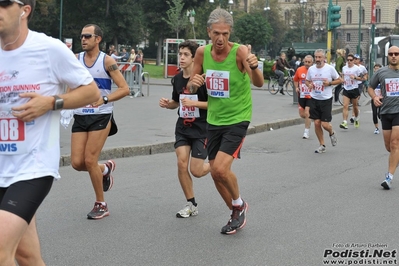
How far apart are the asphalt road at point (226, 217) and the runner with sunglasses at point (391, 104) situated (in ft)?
1.60

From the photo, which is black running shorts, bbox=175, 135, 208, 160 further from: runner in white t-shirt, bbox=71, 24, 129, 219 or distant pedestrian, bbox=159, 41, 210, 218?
runner in white t-shirt, bbox=71, 24, 129, 219

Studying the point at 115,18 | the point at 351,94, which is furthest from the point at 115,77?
the point at 115,18

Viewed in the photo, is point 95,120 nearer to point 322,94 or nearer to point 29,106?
point 29,106

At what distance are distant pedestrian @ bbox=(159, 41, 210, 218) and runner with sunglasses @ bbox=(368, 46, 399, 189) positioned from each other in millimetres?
3129

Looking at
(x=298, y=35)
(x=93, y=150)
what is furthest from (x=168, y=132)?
(x=298, y=35)

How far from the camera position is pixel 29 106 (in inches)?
156

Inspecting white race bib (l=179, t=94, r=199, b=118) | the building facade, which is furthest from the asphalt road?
the building facade

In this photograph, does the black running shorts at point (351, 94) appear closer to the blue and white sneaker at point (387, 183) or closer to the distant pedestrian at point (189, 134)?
the blue and white sneaker at point (387, 183)

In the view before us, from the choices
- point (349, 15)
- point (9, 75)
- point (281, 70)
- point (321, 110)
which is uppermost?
point (349, 15)

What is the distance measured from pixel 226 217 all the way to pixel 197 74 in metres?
1.65

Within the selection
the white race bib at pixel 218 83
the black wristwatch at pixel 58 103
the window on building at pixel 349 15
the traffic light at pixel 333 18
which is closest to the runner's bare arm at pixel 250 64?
the white race bib at pixel 218 83

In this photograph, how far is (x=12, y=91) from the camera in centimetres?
414

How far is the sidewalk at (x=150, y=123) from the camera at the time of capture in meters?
13.2

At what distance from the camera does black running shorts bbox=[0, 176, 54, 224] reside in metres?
3.90
